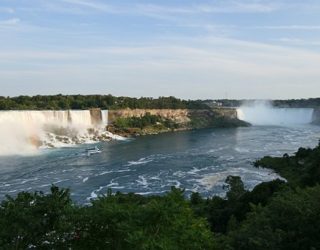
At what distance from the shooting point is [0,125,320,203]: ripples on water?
33750mm

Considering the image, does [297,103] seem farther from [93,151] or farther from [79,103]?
[93,151]

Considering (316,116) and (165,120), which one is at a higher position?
(165,120)

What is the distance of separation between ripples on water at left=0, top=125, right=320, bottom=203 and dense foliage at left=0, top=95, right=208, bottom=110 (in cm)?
2090

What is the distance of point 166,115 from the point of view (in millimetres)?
96750

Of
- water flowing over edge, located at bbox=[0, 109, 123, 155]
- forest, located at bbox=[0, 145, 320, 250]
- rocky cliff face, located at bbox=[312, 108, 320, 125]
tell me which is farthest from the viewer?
rocky cliff face, located at bbox=[312, 108, 320, 125]

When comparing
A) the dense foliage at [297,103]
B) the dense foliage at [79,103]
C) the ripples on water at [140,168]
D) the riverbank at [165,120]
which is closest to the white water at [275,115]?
the dense foliage at [297,103]

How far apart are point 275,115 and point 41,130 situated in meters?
83.2

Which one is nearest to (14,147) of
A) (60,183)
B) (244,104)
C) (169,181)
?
(60,183)

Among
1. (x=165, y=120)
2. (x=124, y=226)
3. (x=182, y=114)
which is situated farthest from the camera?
(x=182, y=114)

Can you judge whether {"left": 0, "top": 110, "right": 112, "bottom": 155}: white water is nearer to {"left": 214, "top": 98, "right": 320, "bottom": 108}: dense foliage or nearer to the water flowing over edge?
the water flowing over edge

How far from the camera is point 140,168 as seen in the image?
42531 millimetres

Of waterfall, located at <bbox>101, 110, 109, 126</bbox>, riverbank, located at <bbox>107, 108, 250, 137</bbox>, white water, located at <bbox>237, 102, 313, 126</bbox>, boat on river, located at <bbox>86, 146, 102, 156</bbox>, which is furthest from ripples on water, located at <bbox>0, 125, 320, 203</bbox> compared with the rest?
white water, located at <bbox>237, 102, 313, 126</bbox>

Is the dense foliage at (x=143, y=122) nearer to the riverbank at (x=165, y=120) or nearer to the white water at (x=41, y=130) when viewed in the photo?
the riverbank at (x=165, y=120)

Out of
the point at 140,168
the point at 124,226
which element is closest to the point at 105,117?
the point at 140,168
